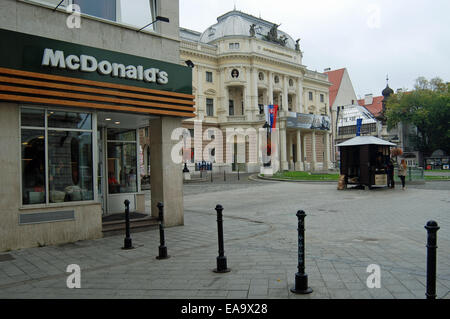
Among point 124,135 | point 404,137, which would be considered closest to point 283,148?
point 404,137

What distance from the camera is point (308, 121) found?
49812 mm

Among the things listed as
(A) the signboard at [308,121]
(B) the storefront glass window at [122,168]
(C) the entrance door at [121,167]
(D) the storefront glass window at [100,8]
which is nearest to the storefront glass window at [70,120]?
(D) the storefront glass window at [100,8]

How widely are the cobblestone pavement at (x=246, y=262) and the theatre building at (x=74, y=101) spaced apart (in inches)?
30.7

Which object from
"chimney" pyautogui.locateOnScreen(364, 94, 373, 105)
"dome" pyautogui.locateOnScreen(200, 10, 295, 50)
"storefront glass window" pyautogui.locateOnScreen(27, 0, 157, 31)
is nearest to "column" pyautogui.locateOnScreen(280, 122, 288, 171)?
"dome" pyautogui.locateOnScreen(200, 10, 295, 50)

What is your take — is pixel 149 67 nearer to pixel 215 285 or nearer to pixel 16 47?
pixel 16 47

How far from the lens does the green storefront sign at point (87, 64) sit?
752cm

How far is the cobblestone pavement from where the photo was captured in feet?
16.4

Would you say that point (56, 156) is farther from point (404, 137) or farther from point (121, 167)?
point (404, 137)

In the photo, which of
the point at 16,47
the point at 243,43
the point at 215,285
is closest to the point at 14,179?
the point at 16,47

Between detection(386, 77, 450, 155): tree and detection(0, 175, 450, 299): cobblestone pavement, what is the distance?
54.2 metres

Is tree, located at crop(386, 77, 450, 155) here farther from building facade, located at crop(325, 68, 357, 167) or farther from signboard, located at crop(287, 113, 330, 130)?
signboard, located at crop(287, 113, 330, 130)

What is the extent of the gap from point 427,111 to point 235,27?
3348 cm

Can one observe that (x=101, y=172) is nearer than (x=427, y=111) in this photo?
Yes
